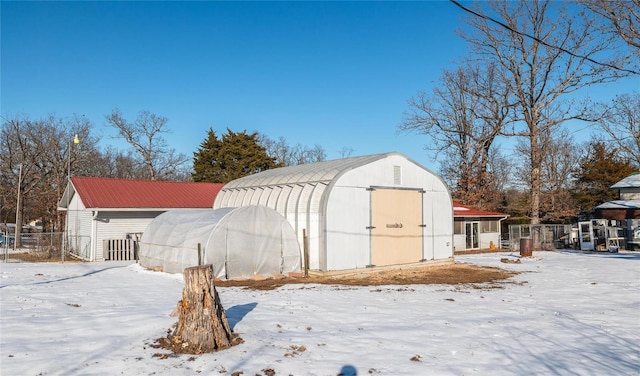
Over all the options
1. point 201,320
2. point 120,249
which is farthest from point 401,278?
point 120,249

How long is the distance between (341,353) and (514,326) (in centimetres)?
388

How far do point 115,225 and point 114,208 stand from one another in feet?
3.60

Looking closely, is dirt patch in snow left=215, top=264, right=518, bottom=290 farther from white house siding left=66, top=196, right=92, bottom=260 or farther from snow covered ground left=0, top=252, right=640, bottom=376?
white house siding left=66, top=196, right=92, bottom=260

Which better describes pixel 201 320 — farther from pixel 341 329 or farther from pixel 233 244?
pixel 233 244

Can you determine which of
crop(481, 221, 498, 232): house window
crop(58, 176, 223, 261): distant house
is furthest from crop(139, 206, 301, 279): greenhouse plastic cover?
crop(481, 221, 498, 232): house window

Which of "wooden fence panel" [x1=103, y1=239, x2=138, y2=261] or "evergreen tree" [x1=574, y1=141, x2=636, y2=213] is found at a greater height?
"evergreen tree" [x1=574, y1=141, x2=636, y2=213]

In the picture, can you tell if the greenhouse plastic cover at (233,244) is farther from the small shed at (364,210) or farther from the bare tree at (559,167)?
the bare tree at (559,167)

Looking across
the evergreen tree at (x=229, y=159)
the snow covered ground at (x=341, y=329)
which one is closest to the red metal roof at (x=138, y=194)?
the snow covered ground at (x=341, y=329)

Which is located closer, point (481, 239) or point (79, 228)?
point (79, 228)

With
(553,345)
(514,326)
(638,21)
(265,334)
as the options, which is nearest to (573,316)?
(514,326)

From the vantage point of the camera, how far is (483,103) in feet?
122

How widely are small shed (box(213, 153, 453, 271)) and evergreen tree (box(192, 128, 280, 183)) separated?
22.0 metres

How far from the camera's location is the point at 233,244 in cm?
1521

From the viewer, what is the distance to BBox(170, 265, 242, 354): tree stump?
6926 mm
